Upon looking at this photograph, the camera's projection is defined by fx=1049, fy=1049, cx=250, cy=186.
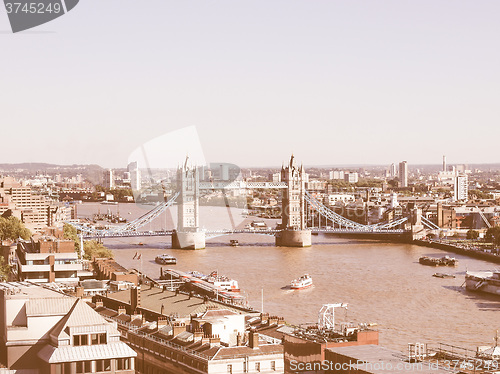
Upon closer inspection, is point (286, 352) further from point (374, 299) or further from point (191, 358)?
point (374, 299)

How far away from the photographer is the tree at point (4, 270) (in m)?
19.0

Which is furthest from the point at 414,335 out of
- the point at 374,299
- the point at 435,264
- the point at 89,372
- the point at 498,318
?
the point at 435,264

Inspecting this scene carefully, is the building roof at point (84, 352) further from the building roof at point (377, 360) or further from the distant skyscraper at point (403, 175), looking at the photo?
the distant skyscraper at point (403, 175)

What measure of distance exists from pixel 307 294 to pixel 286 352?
1057cm

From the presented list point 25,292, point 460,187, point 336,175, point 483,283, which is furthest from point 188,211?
point 336,175

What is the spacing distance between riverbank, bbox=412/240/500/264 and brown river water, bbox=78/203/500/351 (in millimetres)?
507

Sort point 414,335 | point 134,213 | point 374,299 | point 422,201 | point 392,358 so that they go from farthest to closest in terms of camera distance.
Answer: point 134,213 < point 422,201 < point 374,299 < point 414,335 < point 392,358

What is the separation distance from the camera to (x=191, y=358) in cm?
1047

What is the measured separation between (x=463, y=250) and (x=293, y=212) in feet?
28.2

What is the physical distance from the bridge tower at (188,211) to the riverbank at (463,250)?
345 inches

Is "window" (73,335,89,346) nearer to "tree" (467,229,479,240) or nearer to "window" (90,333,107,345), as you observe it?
"window" (90,333,107,345)

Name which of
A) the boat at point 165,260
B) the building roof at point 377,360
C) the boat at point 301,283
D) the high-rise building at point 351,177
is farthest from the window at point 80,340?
the high-rise building at point 351,177

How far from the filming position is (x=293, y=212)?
139ft

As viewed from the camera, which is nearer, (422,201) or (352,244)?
(352,244)
